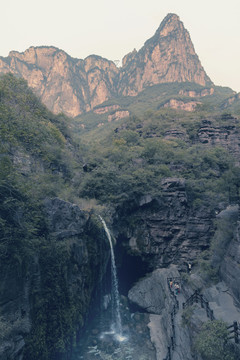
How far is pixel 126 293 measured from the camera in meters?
28.2

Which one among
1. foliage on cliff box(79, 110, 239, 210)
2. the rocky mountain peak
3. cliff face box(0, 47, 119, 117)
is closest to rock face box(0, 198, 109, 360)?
foliage on cliff box(79, 110, 239, 210)

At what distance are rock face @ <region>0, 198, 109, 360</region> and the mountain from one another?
141 metres

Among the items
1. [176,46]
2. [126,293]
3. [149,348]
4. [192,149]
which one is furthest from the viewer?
[176,46]

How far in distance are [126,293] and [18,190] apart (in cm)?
1997

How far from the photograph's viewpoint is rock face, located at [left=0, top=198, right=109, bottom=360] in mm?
12250

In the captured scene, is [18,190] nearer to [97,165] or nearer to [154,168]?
[97,165]

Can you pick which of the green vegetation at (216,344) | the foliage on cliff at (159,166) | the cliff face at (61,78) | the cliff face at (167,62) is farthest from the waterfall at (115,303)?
the cliff face at (61,78)

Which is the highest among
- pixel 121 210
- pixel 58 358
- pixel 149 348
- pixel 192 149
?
pixel 192 149

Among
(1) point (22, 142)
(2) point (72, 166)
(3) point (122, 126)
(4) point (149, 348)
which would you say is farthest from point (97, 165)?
(3) point (122, 126)

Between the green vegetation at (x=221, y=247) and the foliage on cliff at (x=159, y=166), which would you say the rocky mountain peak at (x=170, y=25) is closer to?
the foliage on cliff at (x=159, y=166)

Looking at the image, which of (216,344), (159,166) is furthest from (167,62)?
(216,344)

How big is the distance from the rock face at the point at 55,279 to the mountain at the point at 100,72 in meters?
141

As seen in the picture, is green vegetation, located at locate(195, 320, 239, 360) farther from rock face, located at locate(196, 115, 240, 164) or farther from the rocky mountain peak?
the rocky mountain peak

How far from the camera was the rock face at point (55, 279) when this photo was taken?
12.2 m
